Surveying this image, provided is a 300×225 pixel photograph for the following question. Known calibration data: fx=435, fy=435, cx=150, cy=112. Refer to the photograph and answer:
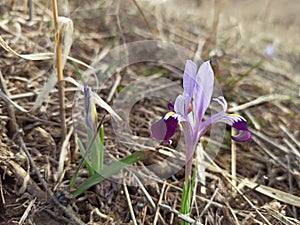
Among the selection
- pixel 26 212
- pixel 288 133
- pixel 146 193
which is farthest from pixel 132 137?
pixel 288 133

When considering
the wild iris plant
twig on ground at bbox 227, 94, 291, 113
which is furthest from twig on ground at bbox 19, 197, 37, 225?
twig on ground at bbox 227, 94, 291, 113

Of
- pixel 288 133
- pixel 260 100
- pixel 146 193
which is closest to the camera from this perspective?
pixel 146 193

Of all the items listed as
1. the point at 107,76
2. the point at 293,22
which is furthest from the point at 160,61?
the point at 293,22

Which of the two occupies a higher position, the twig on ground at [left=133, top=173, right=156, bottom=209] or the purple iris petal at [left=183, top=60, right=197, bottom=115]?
the purple iris petal at [left=183, top=60, right=197, bottom=115]

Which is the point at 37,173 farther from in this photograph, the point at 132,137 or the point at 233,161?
the point at 233,161

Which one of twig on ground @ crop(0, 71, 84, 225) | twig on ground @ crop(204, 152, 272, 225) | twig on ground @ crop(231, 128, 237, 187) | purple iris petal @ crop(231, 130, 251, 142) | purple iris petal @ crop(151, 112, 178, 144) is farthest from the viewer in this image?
twig on ground @ crop(231, 128, 237, 187)

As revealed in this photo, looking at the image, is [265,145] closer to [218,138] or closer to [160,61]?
[218,138]

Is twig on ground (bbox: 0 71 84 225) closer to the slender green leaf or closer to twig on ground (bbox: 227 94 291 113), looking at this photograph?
the slender green leaf
